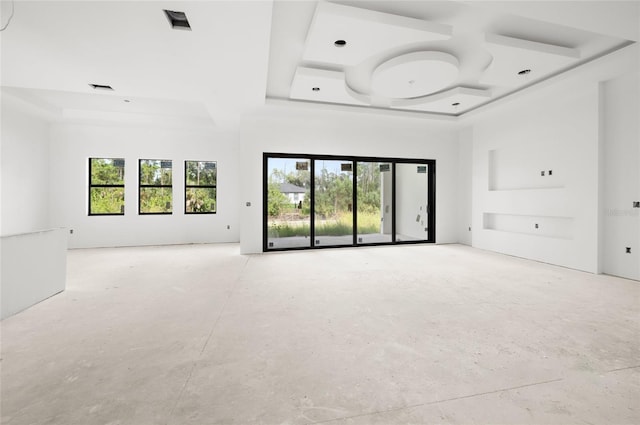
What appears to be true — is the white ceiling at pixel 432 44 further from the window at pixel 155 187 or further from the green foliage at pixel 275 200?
the window at pixel 155 187

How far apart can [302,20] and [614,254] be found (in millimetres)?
5878

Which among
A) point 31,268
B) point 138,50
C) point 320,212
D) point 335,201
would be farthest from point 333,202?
point 31,268

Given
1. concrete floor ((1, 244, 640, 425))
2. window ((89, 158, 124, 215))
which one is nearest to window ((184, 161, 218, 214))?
window ((89, 158, 124, 215))

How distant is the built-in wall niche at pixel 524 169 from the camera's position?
543 cm

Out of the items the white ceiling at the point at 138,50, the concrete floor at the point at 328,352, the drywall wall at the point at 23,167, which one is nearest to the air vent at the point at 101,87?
the white ceiling at the point at 138,50

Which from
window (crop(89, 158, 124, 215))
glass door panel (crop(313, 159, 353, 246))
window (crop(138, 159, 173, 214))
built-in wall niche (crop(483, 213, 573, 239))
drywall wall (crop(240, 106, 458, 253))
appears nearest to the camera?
built-in wall niche (crop(483, 213, 573, 239))

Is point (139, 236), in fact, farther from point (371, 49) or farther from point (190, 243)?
point (371, 49)

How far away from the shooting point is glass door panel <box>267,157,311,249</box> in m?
6.85

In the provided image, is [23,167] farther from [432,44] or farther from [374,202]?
[432,44]

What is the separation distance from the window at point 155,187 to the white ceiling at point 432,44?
4.30 metres

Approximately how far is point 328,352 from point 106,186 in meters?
8.05

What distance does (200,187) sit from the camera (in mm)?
8180

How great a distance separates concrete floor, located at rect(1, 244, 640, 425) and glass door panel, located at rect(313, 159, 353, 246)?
290 centimetres

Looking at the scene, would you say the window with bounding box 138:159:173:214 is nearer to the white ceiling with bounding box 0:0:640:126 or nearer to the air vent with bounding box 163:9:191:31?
the white ceiling with bounding box 0:0:640:126
